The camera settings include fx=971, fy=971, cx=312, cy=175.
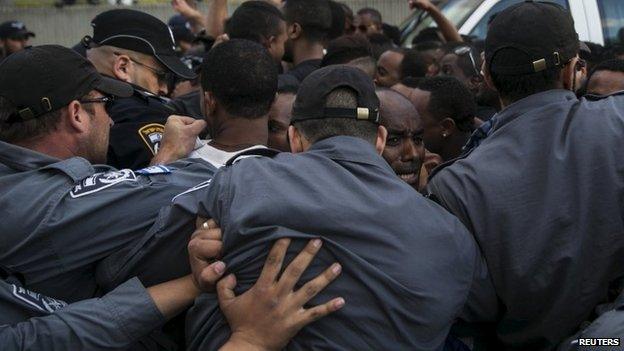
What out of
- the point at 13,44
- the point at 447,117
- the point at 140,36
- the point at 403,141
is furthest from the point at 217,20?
the point at 13,44

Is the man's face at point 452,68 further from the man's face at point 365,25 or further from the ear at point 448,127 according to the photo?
the man's face at point 365,25

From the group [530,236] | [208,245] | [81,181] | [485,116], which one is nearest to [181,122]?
[81,181]

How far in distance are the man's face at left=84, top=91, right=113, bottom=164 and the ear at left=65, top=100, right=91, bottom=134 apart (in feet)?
0.07

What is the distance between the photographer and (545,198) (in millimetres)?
3238

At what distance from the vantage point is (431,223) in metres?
3.09

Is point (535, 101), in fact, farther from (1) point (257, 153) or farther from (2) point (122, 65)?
(2) point (122, 65)

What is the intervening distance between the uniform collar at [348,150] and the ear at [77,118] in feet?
3.00

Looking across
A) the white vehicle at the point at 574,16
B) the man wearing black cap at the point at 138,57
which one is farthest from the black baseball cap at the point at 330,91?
the white vehicle at the point at 574,16

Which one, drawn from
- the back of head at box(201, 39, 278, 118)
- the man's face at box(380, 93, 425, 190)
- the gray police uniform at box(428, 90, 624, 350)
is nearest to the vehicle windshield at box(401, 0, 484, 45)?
the man's face at box(380, 93, 425, 190)

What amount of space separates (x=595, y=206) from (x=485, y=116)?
2.60 m

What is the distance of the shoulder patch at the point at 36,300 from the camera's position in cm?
321

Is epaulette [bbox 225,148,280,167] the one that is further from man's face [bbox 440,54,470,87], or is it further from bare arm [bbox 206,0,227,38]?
bare arm [bbox 206,0,227,38]

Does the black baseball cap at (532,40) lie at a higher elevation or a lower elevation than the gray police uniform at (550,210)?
higher

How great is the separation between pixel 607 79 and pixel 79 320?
8.86 feet
